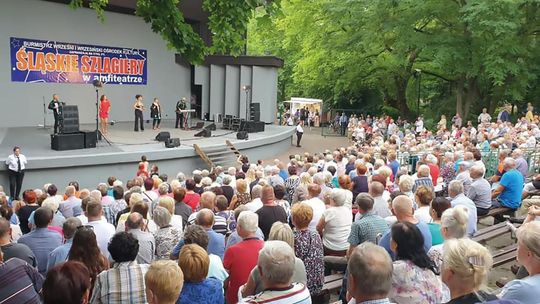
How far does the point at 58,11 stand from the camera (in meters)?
20.1

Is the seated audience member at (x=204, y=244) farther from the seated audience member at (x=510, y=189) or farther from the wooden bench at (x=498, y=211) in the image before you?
the seated audience member at (x=510, y=189)

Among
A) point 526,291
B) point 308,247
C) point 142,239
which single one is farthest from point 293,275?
point 142,239

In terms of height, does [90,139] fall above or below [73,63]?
below

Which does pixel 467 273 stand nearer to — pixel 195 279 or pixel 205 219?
pixel 195 279

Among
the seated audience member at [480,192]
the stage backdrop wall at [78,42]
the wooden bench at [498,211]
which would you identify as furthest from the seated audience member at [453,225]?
the stage backdrop wall at [78,42]

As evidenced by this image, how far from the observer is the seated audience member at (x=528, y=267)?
2.76 m

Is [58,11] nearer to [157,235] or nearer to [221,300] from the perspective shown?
[157,235]

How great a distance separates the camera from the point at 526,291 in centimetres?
277

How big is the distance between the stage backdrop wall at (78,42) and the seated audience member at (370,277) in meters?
19.7

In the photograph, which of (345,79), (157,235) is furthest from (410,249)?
(345,79)

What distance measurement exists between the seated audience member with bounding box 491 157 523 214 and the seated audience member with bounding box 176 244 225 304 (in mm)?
5856

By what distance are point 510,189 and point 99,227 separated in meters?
5.91

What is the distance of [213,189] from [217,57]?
18078 mm

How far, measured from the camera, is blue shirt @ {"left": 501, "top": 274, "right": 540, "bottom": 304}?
109 inches
